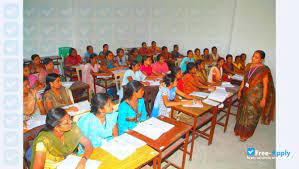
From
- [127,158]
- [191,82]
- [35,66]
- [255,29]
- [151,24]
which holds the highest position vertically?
[151,24]

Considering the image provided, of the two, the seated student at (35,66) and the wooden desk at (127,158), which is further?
the seated student at (35,66)

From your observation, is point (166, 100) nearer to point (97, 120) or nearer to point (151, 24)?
point (97, 120)

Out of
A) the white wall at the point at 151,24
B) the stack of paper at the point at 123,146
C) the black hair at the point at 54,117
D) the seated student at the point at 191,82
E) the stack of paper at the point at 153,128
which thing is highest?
the white wall at the point at 151,24

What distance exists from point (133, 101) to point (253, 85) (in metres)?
1.84

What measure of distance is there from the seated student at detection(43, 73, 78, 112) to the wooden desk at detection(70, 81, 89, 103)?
481 mm

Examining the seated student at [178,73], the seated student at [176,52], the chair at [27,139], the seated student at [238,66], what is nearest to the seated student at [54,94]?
the chair at [27,139]

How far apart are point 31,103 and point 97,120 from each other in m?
1.08

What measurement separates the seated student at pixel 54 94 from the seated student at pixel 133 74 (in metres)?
1.30

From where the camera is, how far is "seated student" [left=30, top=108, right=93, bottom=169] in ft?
5.29

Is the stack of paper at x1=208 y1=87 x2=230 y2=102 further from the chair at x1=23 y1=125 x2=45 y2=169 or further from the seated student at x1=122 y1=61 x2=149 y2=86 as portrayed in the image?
the chair at x1=23 y1=125 x2=45 y2=169

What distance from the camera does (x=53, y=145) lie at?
176 centimetres

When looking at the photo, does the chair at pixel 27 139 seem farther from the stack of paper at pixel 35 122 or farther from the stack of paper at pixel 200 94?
the stack of paper at pixel 200 94

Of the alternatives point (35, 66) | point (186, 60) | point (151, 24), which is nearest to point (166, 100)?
point (35, 66)

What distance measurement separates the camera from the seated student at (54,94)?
9.27 ft
